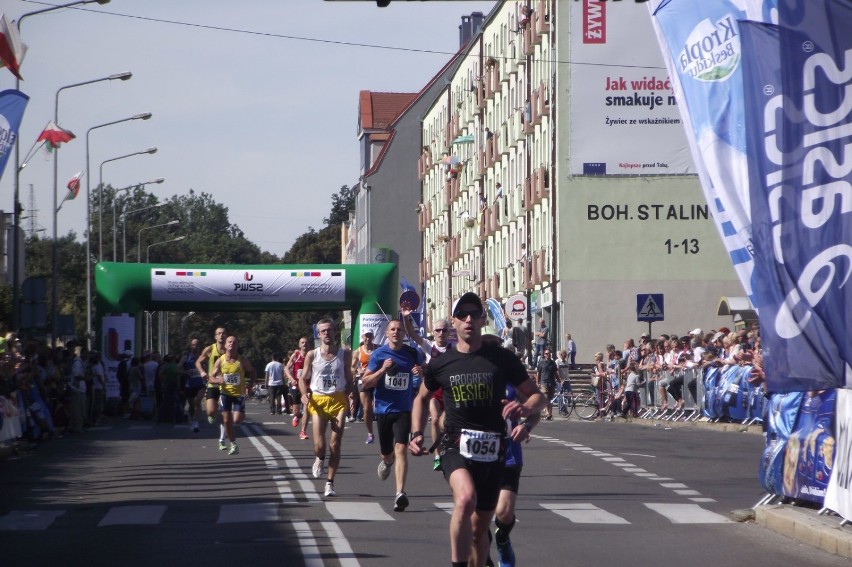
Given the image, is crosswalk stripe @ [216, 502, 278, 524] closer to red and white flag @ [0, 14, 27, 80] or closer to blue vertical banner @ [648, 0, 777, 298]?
blue vertical banner @ [648, 0, 777, 298]

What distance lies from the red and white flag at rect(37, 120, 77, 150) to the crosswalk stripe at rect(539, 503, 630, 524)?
29.0 metres

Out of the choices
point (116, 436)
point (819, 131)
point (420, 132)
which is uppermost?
point (420, 132)

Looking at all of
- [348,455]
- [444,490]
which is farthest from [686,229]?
[444,490]

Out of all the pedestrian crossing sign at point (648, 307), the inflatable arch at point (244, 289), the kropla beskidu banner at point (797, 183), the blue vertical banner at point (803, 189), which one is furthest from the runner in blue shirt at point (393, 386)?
the inflatable arch at point (244, 289)

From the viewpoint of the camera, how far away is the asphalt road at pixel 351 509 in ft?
40.3

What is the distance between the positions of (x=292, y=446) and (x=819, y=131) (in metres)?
16.1

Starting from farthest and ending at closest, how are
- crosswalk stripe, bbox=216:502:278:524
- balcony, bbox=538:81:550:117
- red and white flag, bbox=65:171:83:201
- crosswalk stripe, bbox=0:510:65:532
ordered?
balcony, bbox=538:81:550:117
red and white flag, bbox=65:171:83:201
crosswalk stripe, bbox=216:502:278:524
crosswalk stripe, bbox=0:510:65:532

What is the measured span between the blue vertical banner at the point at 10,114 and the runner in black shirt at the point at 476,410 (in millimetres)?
13338

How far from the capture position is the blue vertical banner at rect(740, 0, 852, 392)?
518 inches

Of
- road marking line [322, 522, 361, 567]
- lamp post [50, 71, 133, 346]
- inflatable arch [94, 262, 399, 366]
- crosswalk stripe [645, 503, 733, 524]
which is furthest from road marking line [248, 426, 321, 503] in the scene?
inflatable arch [94, 262, 399, 366]

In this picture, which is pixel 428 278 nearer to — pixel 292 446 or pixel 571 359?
pixel 571 359

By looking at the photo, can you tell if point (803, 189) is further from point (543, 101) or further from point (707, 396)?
point (543, 101)

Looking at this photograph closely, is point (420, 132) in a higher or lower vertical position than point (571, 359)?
higher

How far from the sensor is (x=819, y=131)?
13.2 meters
